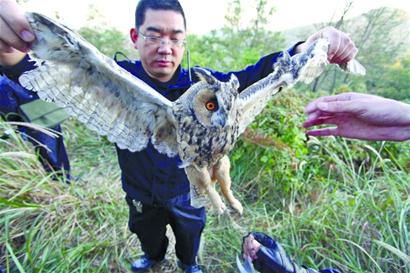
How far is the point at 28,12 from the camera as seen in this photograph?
2.21 ft

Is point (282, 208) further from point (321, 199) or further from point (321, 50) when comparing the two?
point (321, 50)

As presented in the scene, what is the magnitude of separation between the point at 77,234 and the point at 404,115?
1.82 m

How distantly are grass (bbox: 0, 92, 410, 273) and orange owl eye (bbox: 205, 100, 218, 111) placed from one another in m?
0.92

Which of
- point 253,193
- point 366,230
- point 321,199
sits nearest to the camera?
point 366,230

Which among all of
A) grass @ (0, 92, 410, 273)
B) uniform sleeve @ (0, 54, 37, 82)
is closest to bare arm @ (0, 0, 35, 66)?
uniform sleeve @ (0, 54, 37, 82)

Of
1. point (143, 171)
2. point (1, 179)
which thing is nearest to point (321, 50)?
point (143, 171)

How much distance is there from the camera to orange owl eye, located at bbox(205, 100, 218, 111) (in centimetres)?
77

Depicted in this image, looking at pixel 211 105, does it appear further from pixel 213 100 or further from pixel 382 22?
pixel 382 22

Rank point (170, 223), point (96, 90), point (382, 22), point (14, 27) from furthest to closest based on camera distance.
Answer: point (382, 22) < point (170, 223) < point (96, 90) < point (14, 27)

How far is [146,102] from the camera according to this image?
0.81m

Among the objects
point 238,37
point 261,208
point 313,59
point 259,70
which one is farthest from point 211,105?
point 238,37

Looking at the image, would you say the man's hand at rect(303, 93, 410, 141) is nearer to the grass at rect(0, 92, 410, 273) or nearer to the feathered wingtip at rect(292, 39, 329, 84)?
the feathered wingtip at rect(292, 39, 329, 84)

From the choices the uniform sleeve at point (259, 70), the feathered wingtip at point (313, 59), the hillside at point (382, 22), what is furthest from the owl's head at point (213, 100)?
the hillside at point (382, 22)

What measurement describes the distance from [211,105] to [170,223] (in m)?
0.90
